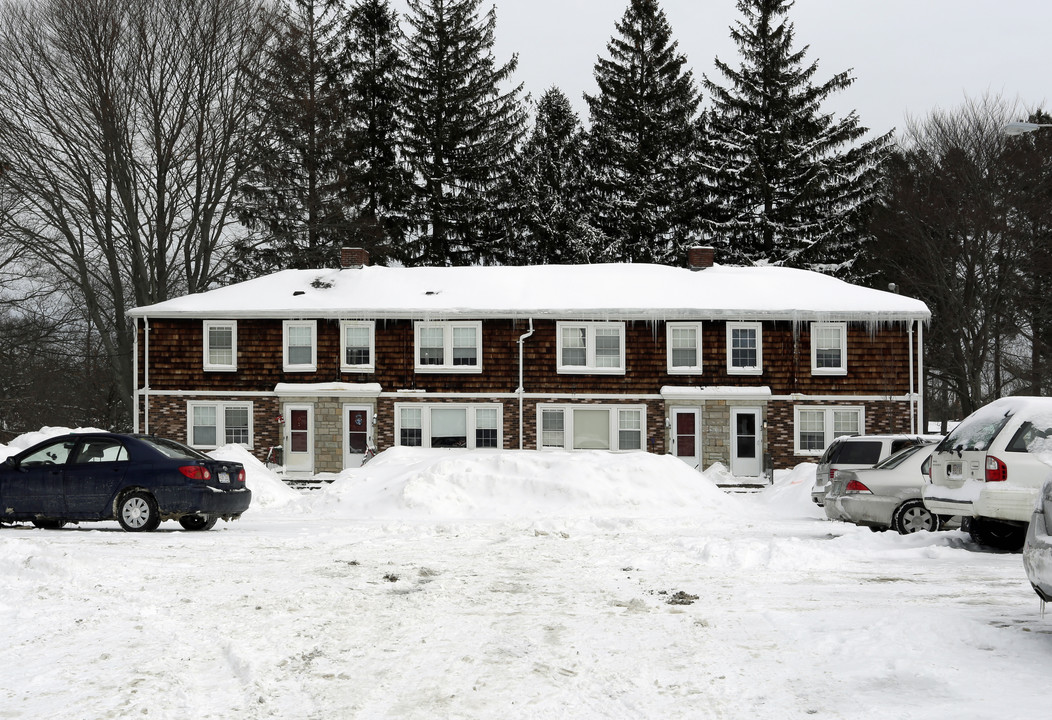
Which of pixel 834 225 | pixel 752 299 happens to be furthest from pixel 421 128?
Result: pixel 752 299

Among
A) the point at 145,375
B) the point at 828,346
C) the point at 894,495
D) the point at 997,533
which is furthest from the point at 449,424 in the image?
the point at 997,533

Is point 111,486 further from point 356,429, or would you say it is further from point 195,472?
point 356,429

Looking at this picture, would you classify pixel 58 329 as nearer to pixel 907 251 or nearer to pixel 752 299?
pixel 752 299

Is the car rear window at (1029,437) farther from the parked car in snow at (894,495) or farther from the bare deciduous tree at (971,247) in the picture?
the bare deciduous tree at (971,247)

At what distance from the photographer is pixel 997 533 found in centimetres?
1321

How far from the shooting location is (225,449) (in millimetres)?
27391

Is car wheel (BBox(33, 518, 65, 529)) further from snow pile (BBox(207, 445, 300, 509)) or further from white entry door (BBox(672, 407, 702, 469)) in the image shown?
white entry door (BBox(672, 407, 702, 469))

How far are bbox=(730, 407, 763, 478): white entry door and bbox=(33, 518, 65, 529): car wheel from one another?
849 inches

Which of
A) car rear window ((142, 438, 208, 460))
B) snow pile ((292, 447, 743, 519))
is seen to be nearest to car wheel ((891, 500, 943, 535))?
snow pile ((292, 447, 743, 519))

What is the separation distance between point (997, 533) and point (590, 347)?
20893mm

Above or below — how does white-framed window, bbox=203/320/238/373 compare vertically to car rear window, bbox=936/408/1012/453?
above

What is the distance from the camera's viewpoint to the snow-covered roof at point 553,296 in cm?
3319

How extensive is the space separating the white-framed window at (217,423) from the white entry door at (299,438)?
1.31 meters

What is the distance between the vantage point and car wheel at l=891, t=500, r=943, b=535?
51.1ft
